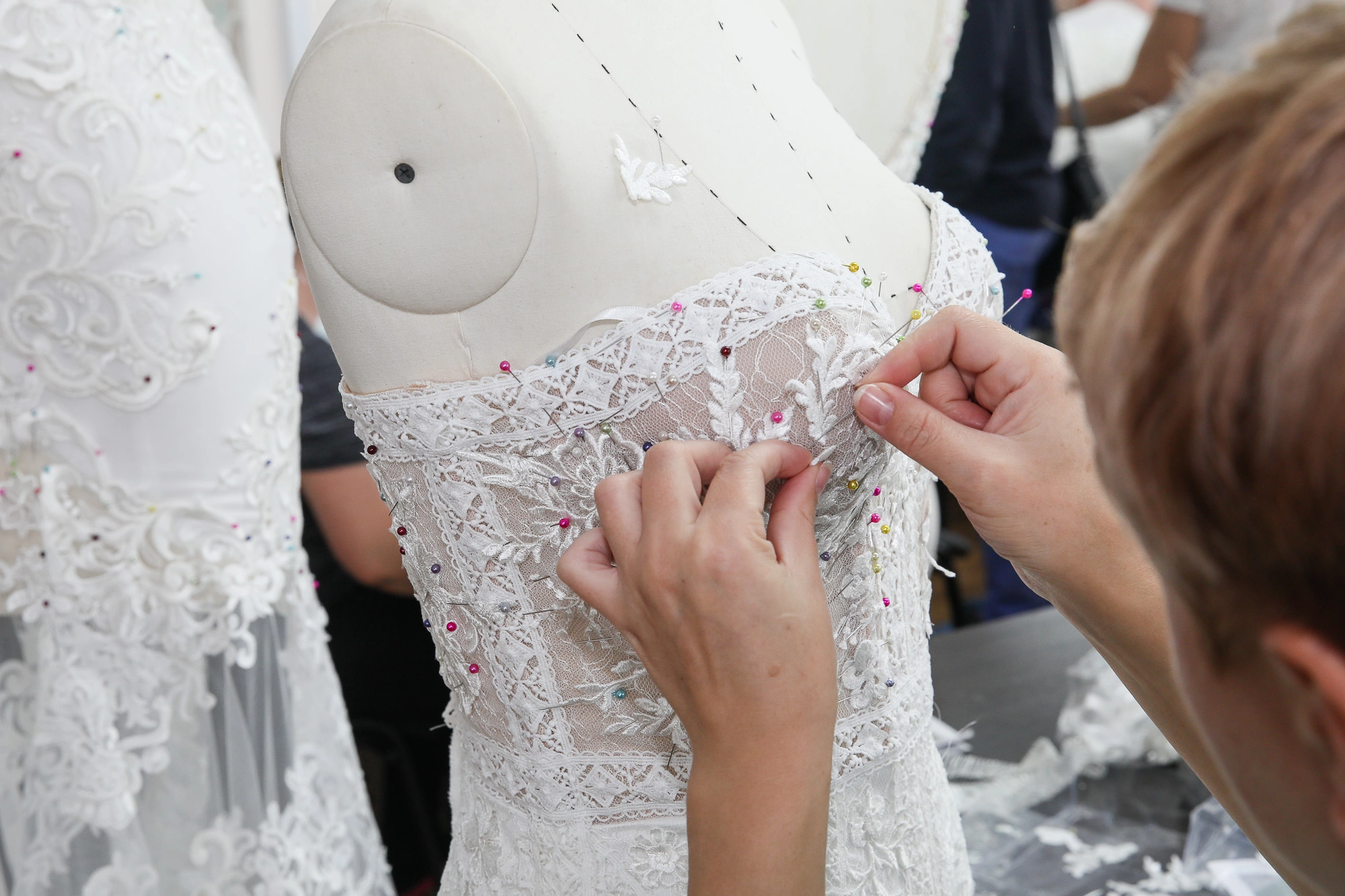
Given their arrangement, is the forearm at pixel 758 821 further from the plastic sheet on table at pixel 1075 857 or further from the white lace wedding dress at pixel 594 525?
the plastic sheet on table at pixel 1075 857

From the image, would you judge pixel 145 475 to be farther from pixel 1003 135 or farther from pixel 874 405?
pixel 1003 135

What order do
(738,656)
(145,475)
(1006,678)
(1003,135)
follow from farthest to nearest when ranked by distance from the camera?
(1003,135) → (1006,678) → (145,475) → (738,656)

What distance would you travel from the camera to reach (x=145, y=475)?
3.29 feet

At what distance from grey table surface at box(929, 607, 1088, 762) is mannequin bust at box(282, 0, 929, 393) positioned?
0.91 meters

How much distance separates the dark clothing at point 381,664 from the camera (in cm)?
171

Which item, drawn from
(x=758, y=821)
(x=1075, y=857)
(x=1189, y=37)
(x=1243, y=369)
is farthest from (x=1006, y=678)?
(x=1189, y=37)

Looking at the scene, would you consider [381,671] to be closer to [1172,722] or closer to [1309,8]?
[1172,722]

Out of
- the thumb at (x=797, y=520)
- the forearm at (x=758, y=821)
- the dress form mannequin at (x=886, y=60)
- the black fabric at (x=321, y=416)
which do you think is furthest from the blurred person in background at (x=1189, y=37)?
the forearm at (x=758, y=821)

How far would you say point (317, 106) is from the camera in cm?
62

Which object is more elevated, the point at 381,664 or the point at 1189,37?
the point at 1189,37

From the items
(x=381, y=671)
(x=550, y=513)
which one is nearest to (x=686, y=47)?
(x=550, y=513)

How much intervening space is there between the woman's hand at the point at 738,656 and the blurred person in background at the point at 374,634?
1.09m

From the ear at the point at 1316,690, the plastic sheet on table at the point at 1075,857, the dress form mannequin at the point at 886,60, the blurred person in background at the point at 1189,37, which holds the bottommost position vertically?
the plastic sheet on table at the point at 1075,857

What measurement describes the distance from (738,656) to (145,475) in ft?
2.21
